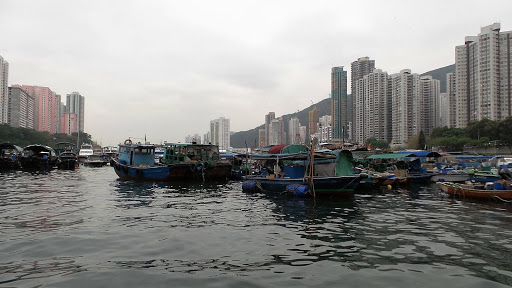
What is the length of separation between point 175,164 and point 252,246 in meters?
18.5

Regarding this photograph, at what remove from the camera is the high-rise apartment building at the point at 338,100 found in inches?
3767

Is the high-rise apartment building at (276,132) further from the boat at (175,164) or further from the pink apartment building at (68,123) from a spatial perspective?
the boat at (175,164)

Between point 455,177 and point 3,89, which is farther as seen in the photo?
point 3,89

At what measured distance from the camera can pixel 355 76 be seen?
11875 cm

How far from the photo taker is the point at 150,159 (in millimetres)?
28422

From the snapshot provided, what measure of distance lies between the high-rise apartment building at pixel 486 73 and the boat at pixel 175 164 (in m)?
70.7

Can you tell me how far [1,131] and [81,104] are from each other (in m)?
73.4

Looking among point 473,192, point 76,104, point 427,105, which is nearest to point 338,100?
point 427,105

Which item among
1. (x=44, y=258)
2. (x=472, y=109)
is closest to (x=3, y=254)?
(x=44, y=258)

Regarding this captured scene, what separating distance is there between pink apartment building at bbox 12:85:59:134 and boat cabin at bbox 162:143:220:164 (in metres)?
105

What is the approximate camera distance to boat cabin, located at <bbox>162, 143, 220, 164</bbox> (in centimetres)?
2753

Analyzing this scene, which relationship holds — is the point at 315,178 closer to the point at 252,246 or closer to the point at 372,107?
the point at 252,246

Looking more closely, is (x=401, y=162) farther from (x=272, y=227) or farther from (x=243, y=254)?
(x=243, y=254)

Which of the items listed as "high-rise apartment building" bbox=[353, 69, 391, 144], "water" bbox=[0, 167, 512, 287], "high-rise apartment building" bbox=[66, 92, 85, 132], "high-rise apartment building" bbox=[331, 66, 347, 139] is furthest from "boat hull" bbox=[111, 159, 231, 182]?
"high-rise apartment building" bbox=[66, 92, 85, 132]
